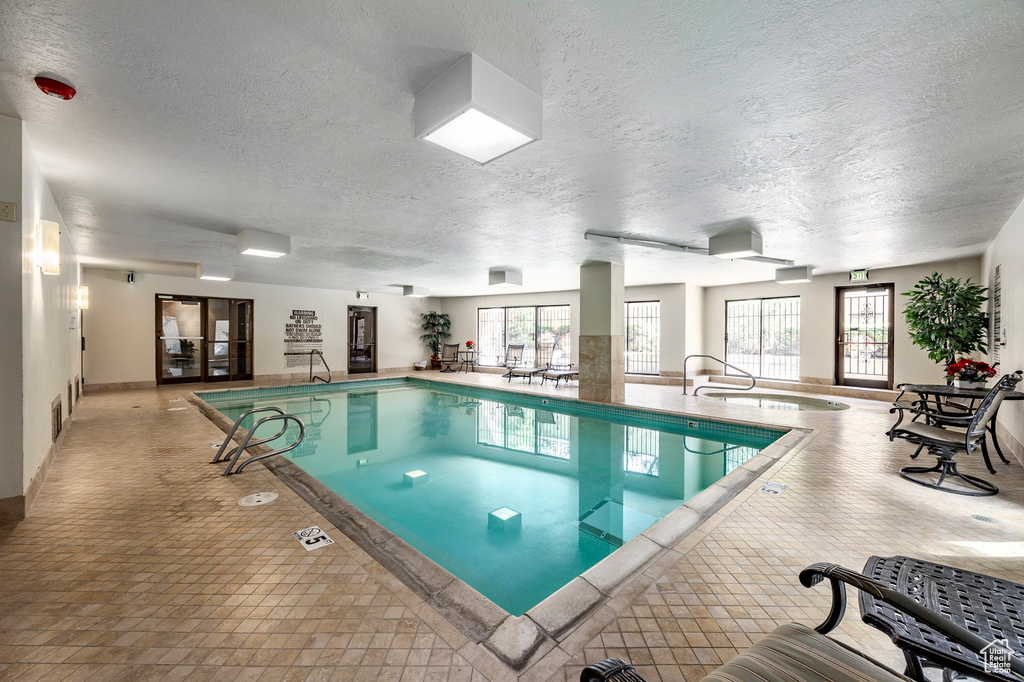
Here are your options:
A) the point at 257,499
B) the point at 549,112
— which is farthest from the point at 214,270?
the point at 549,112

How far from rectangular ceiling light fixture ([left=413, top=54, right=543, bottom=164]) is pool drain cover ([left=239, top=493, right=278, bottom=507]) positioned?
263 centimetres

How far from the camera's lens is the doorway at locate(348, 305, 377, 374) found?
40.0 ft

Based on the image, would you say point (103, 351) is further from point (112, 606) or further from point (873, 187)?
point (873, 187)

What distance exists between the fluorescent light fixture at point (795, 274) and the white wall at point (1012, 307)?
238 centimetres

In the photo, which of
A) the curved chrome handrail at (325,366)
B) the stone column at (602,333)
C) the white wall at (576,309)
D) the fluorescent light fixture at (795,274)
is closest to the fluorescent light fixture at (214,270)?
the curved chrome handrail at (325,366)

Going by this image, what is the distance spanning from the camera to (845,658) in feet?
3.33

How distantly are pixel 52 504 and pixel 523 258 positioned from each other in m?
5.66

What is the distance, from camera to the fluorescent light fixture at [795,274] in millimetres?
7363

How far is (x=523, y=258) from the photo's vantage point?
6.81 meters

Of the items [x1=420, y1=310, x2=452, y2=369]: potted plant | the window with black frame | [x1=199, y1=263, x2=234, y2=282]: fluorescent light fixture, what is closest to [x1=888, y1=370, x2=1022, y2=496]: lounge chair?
the window with black frame

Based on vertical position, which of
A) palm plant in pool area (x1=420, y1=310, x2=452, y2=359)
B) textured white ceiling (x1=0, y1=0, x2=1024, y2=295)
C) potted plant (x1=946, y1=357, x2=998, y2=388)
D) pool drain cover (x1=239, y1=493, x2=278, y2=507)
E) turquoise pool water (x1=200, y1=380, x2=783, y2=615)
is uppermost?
textured white ceiling (x1=0, y1=0, x2=1024, y2=295)

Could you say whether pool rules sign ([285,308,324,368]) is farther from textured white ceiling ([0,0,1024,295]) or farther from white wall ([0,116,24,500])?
white wall ([0,116,24,500])

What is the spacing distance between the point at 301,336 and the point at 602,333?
805cm

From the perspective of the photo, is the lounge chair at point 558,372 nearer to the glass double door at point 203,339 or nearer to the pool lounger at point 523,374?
the pool lounger at point 523,374
